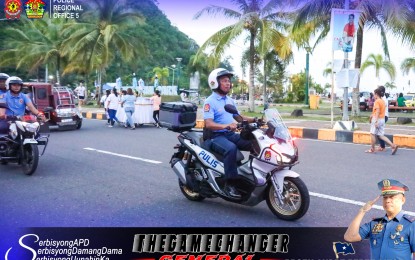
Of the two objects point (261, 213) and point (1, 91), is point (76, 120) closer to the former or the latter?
point (1, 91)

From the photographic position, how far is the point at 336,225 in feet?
13.1

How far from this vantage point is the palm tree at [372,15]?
545 inches

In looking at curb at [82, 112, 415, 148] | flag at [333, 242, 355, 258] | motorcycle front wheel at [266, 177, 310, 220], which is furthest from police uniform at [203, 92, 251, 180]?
curb at [82, 112, 415, 148]

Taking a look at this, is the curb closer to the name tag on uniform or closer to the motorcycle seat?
the motorcycle seat

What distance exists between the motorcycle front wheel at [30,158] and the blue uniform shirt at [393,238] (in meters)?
5.05

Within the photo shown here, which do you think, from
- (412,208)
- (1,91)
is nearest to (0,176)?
(1,91)

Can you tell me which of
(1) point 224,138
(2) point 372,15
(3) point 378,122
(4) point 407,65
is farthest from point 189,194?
(4) point 407,65

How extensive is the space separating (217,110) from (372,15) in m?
13.7

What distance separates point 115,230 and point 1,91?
15.9ft

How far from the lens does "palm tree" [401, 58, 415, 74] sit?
115 ft

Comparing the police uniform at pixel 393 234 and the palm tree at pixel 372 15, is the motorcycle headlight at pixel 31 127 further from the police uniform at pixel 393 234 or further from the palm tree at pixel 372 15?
the palm tree at pixel 372 15

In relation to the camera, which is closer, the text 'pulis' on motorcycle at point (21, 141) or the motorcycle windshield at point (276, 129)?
the motorcycle windshield at point (276, 129)

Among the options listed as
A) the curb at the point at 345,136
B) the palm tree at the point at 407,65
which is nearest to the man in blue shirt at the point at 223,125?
the curb at the point at 345,136

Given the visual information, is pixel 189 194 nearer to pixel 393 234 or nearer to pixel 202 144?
pixel 202 144
